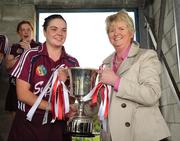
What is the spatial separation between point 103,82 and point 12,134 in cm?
Result: 58

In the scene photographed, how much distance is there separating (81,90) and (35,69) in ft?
1.04

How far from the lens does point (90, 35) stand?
3852 millimetres

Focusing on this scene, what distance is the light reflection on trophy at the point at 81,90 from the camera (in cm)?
143

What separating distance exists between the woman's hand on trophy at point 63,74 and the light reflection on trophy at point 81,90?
9 centimetres

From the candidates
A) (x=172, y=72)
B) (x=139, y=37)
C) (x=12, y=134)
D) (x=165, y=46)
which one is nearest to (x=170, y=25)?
(x=165, y=46)

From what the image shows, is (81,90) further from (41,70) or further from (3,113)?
(3,113)

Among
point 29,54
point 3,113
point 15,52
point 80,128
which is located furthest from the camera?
point 3,113

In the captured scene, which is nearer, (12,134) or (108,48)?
(12,134)

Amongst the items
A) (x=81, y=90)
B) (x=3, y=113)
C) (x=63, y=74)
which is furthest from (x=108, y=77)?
(x=3, y=113)

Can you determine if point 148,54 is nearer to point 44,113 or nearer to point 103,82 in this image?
point 103,82

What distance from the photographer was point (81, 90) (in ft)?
4.94

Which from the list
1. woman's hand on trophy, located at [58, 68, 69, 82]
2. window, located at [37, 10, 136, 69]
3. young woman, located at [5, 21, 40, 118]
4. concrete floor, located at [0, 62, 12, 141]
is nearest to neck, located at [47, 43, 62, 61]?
woman's hand on trophy, located at [58, 68, 69, 82]

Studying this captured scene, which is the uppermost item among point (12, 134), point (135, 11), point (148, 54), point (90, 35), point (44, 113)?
point (135, 11)

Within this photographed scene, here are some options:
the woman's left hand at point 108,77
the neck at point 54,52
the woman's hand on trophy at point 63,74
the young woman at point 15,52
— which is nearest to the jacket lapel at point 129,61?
the woman's left hand at point 108,77
